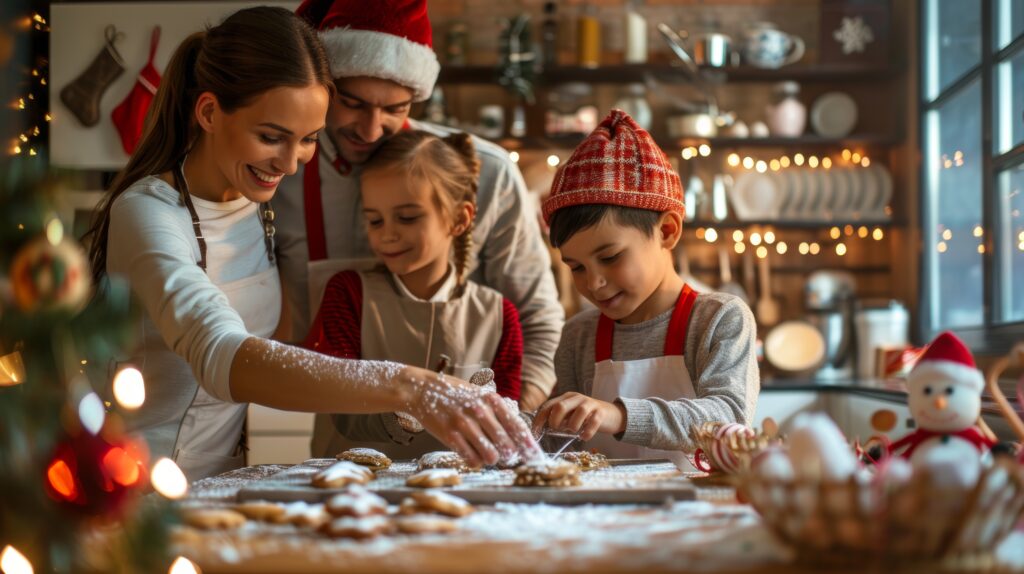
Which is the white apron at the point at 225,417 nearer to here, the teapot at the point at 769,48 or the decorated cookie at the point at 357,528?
the decorated cookie at the point at 357,528

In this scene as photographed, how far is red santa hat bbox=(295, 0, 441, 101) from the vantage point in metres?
1.80

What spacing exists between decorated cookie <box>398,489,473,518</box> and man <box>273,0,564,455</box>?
0.95 metres

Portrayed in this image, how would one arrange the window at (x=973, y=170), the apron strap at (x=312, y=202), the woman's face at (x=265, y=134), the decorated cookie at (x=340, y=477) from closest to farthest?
the decorated cookie at (x=340, y=477), the woman's face at (x=265, y=134), the apron strap at (x=312, y=202), the window at (x=973, y=170)

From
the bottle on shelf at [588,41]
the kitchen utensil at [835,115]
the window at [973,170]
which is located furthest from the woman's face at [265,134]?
the kitchen utensil at [835,115]

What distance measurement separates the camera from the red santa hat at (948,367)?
87cm

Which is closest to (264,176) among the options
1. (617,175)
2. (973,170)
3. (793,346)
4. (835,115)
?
(617,175)

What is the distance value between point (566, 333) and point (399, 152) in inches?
17.4

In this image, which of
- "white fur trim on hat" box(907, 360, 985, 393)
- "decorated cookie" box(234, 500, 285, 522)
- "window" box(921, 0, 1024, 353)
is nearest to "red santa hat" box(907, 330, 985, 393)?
"white fur trim on hat" box(907, 360, 985, 393)

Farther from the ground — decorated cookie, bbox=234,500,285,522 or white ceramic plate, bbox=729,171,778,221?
white ceramic plate, bbox=729,171,778,221

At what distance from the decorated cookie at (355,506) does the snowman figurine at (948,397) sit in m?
0.46

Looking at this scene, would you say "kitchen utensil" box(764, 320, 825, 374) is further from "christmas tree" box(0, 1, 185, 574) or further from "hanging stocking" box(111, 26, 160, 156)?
"christmas tree" box(0, 1, 185, 574)

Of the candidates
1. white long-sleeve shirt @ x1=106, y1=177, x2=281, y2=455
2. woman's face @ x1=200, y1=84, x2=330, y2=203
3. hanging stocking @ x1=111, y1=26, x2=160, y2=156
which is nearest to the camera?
white long-sleeve shirt @ x1=106, y1=177, x2=281, y2=455

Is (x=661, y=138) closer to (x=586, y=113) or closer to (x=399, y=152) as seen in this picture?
(x=586, y=113)

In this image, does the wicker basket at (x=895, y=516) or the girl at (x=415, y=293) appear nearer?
the wicker basket at (x=895, y=516)
